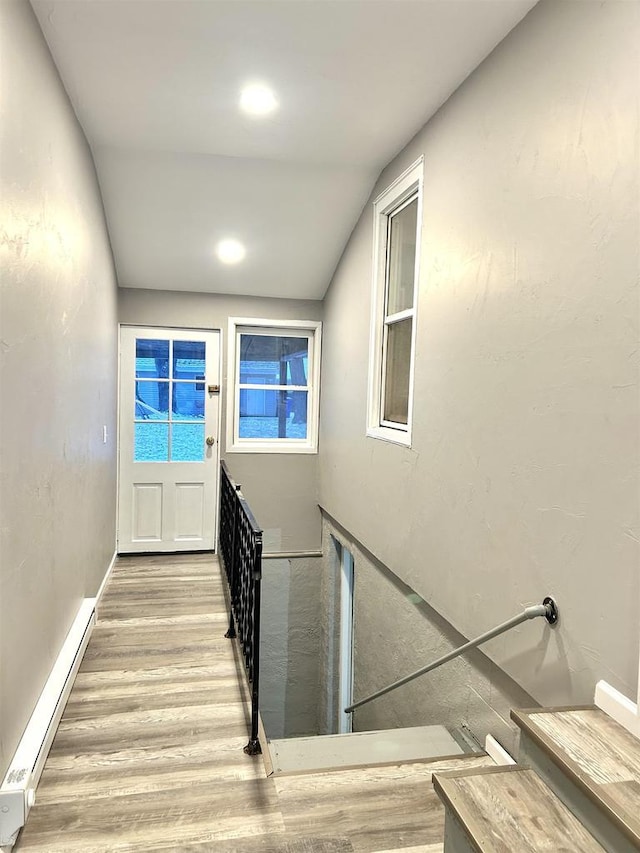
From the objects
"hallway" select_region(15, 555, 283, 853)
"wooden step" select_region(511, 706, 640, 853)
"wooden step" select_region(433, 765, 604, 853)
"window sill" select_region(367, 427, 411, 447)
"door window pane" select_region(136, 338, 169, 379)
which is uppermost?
"door window pane" select_region(136, 338, 169, 379)

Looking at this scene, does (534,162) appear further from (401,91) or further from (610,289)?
(401,91)

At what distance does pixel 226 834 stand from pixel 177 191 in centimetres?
325

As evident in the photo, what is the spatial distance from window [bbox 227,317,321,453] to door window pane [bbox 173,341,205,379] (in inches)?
11.5

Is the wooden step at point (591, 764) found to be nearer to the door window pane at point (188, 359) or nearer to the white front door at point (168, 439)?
the white front door at point (168, 439)

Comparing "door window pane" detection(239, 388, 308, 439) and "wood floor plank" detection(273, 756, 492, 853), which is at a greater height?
"door window pane" detection(239, 388, 308, 439)

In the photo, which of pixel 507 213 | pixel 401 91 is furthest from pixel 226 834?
pixel 401 91

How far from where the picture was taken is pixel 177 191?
11.3ft

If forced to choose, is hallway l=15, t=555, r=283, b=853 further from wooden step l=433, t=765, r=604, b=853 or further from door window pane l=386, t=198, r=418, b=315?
door window pane l=386, t=198, r=418, b=315

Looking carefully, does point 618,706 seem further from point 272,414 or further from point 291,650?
point 291,650

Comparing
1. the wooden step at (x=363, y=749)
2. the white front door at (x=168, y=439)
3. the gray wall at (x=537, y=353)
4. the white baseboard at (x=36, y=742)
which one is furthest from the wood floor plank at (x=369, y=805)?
the white front door at (x=168, y=439)

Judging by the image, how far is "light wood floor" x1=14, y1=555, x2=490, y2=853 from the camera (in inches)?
66.2

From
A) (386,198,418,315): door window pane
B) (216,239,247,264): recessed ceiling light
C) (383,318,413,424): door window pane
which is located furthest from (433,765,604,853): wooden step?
(216,239,247,264): recessed ceiling light

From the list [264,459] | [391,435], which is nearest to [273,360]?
[264,459]

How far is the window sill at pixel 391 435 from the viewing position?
3052 millimetres
